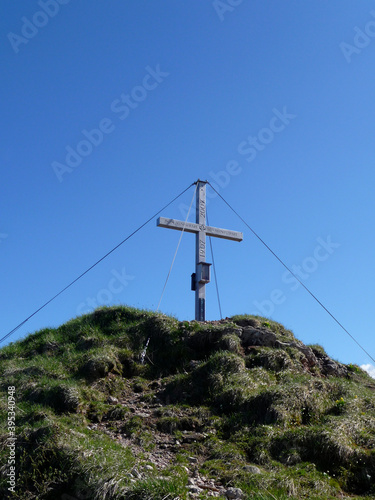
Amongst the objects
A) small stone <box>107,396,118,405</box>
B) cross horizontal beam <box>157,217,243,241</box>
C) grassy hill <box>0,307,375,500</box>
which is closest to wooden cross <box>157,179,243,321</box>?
cross horizontal beam <box>157,217,243,241</box>

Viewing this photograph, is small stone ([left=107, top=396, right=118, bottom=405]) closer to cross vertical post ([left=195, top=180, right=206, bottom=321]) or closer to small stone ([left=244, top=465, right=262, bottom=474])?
small stone ([left=244, top=465, right=262, bottom=474])

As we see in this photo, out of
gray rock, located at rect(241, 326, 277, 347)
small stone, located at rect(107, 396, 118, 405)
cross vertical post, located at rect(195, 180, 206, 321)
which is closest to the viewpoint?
small stone, located at rect(107, 396, 118, 405)

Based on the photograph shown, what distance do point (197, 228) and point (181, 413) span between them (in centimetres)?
623

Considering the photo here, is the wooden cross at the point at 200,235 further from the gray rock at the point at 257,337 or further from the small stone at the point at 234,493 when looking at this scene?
the small stone at the point at 234,493

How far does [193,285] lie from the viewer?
14328mm

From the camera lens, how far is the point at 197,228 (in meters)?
14.6

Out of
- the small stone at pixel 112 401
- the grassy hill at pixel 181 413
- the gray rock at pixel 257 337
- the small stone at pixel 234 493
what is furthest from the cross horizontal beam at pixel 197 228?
the small stone at pixel 234 493

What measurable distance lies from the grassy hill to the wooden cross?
1.35 m

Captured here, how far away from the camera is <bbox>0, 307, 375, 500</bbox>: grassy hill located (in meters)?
7.02

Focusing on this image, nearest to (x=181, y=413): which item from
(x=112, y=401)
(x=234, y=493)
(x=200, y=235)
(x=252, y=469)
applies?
(x=112, y=401)

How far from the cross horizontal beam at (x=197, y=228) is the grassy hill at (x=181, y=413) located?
2.56 meters

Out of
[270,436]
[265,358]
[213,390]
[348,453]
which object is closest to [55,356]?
[213,390]

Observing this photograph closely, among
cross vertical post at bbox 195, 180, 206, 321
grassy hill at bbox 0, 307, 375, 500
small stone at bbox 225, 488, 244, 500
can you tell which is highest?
cross vertical post at bbox 195, 180, 206, 321

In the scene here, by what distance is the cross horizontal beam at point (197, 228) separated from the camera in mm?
14102
